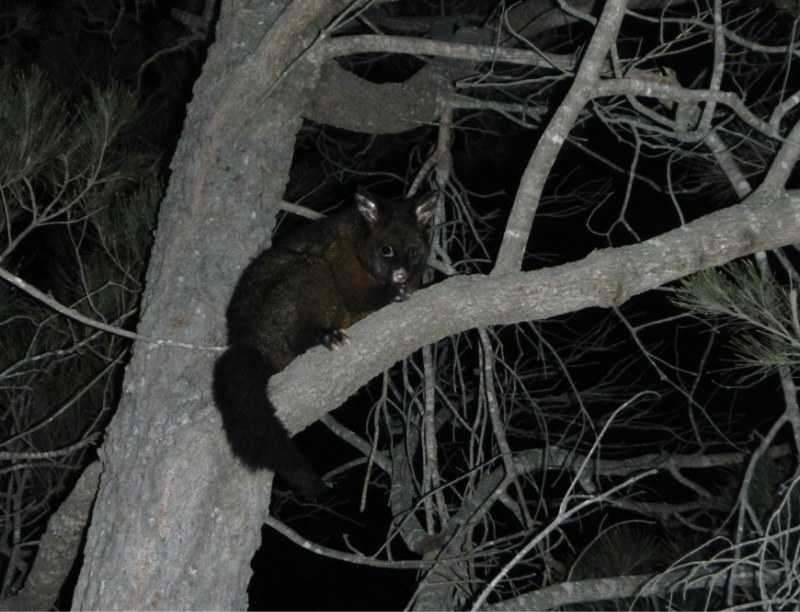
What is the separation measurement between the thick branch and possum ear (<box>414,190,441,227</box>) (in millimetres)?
1424

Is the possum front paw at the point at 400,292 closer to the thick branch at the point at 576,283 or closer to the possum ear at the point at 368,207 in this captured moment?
the possum ear at the point at 368,207

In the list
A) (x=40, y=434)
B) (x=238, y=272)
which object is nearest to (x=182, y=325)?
(x=238, y=272)

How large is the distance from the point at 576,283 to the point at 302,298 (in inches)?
56.7

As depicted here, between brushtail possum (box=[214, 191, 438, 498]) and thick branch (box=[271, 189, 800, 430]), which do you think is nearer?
thick branch (box=[271, 189, 800, 430])

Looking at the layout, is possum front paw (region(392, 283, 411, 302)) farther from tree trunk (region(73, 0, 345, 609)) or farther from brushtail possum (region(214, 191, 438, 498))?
tree trunk (region(73, 0, 345, 609))

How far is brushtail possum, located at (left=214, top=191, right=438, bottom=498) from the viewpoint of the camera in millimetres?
3678

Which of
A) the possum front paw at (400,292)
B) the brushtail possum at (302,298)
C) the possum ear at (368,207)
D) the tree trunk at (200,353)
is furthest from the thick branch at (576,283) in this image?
the possum ear at (368,207)

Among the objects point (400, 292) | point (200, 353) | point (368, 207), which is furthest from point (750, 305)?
point (200, 353)

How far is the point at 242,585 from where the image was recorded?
3754mm

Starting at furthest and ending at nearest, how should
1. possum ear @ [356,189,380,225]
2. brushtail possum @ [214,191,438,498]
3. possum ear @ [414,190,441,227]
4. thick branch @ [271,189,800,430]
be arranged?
possum ear @ [414,190,441,227] → possum ear @ [356,189,380,225] → brushtail possum @ [214,191,438,498] → thick branch @ [271,189,800,430]

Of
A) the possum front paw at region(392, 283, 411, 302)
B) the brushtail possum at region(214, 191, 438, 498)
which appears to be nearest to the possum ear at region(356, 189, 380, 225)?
the brushtail possum at region(214, 191, 438, 498)

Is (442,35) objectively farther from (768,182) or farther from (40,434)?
(40,434)

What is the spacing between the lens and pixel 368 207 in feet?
16.0

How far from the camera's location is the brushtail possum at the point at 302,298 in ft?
12.1
